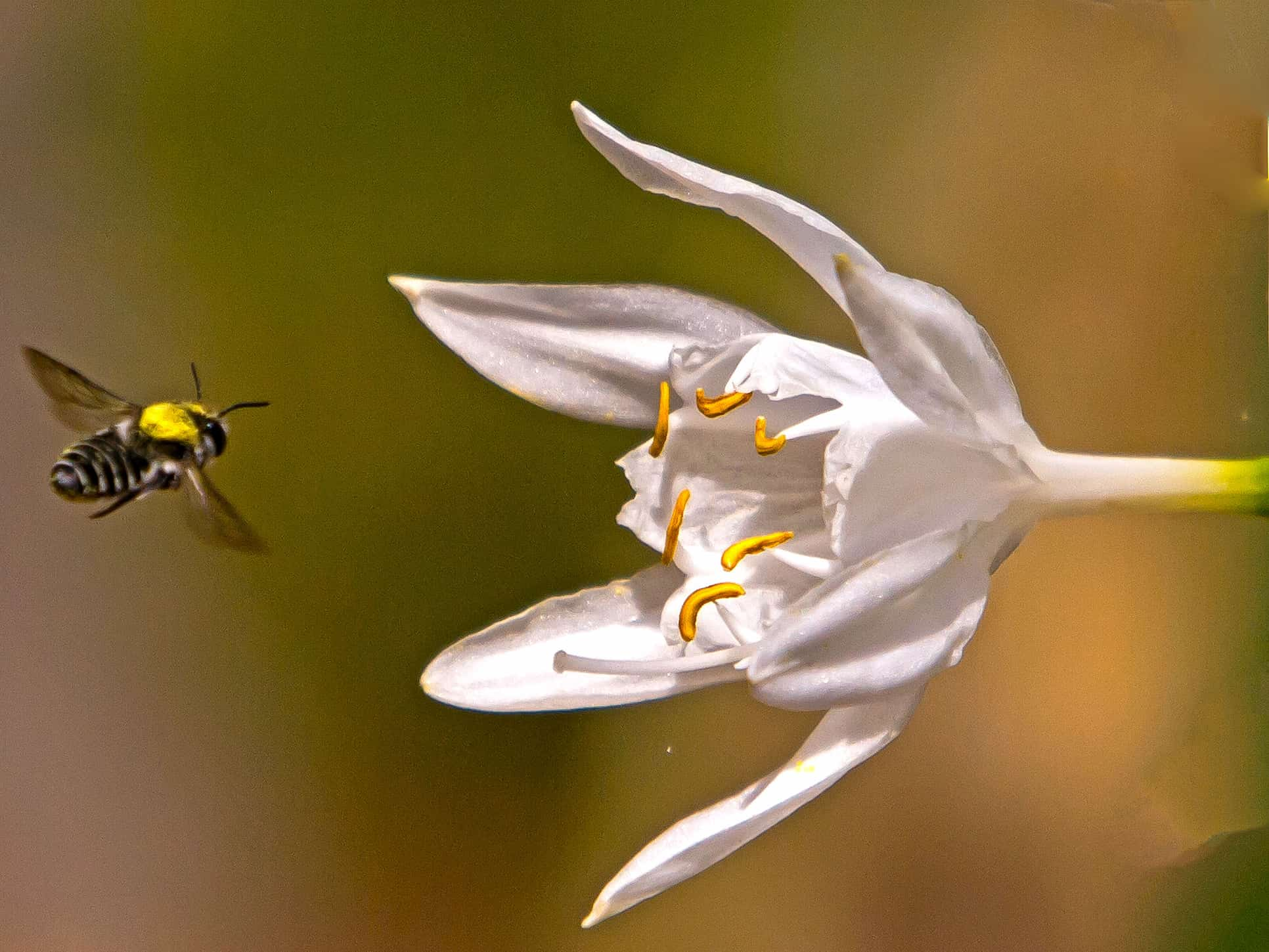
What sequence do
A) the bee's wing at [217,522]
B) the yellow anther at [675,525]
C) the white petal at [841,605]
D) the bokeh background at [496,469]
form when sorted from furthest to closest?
the bokeh background at [496,469]
the bee's wing at [217,522]
the yellow anther at [675,525]
the white petal at [841,605]

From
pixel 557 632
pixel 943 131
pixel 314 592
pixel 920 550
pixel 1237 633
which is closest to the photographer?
pixel 920 550

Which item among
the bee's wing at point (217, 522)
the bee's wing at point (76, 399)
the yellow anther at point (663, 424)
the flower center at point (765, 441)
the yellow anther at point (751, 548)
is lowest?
the yellow anther at point (751, 548)

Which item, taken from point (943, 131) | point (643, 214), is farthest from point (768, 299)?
point (943, 131)

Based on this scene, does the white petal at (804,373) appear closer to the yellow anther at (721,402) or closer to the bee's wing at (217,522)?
the yellow anther at (721,402)

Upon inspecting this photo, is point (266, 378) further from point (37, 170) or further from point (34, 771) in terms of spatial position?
point (34, 771)

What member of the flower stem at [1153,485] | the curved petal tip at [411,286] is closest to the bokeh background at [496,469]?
the flower stem at [1153,485]

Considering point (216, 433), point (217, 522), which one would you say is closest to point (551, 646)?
point (217, 522)

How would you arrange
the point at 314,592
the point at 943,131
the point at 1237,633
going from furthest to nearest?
the point at 314,592 → the point at 943,131 → the point at 1237,633

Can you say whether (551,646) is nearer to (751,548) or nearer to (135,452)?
(751,548)
